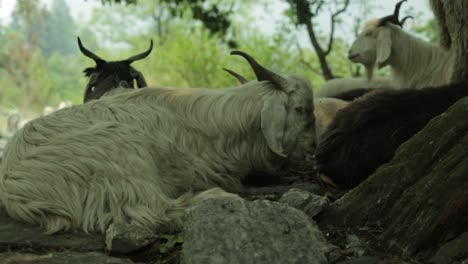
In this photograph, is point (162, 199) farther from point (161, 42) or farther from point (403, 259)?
point (161, 42)

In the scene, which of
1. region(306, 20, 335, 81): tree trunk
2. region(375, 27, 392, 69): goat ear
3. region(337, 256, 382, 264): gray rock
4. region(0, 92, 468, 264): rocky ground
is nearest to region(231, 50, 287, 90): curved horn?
region(0, 92, 468, 264): rocky ground

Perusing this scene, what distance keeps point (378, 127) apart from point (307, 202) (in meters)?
0.80

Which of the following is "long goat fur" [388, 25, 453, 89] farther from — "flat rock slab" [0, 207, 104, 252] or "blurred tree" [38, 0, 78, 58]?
"blurred tree" [38, 0, 78, 58]

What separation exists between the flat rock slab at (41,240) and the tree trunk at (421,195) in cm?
113

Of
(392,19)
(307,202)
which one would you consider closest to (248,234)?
(307,202)

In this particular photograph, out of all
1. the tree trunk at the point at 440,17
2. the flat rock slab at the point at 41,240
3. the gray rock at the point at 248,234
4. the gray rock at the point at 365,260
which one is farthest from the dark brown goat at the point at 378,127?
the tree trunk at the point at 440,17

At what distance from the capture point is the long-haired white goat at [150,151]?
3180mm

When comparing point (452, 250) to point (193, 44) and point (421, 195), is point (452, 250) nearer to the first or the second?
point (421, 195)

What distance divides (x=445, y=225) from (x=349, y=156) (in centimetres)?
138

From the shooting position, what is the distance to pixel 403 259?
232cm

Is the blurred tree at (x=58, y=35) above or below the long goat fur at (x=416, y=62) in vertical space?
below

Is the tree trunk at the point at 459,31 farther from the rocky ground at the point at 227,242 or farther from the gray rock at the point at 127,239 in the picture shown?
the gray rock at the point at 127,239

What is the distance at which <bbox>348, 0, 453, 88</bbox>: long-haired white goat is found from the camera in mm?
7645

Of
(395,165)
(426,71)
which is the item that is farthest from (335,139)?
A: (426,71)
